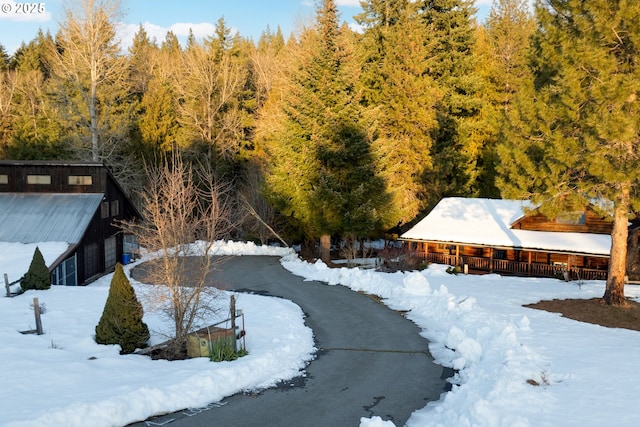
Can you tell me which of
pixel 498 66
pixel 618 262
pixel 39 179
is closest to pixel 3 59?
pixel 39 179

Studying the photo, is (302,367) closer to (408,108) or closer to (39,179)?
(39,179)

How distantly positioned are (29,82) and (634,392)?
60.7 meters

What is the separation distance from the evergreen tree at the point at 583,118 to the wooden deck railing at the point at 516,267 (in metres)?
8.39

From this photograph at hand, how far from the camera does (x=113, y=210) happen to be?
29.5 m

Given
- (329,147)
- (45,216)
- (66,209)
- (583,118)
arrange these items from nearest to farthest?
(583,118), (45,216), (66,209), (329,147)

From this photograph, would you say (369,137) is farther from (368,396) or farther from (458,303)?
(368,396)

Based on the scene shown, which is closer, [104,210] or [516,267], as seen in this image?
[104,210]

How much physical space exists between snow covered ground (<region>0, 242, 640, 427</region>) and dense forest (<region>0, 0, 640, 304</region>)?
6449mm

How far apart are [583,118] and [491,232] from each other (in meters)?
13.1

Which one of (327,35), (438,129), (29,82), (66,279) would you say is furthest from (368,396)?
(29,82)

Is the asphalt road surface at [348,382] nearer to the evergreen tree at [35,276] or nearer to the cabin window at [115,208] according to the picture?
the evergreen tree at [35,276]

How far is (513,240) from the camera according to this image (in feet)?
92.5

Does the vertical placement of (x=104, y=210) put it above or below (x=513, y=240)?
above

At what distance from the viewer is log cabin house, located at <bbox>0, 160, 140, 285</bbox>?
24641 millimetres
